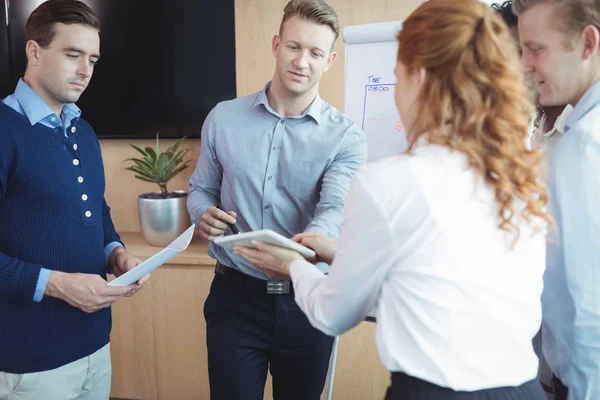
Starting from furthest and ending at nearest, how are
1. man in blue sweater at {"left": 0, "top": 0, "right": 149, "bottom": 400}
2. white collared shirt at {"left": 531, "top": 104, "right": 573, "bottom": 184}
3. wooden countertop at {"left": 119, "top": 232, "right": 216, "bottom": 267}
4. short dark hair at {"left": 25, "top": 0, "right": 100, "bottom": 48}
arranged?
wooden countertop at {"left": 119, "top": 232, "right": 216, "bottom": 267} < short dark hair at {"left": 25, "top": 0, "right": 100, "bottom": 48} < man in blue sweater at {"left": 0, "top": 0, "right": 149, "bottom": 400} < white collared shirt at {"left": 531, "top": 104, "right": 573, "bottom": 184}

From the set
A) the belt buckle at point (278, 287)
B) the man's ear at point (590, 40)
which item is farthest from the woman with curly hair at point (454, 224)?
the belt buckle at point (278, 287)

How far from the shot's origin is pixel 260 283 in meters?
1.62

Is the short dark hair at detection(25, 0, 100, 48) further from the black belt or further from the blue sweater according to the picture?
the black belt

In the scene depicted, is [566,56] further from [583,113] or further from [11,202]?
[11,202]

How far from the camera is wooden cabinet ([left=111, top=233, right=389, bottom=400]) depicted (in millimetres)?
2613

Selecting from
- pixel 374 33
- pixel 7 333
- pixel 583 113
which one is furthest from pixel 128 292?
pixel 374 33

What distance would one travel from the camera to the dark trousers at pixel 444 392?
0.89 meters

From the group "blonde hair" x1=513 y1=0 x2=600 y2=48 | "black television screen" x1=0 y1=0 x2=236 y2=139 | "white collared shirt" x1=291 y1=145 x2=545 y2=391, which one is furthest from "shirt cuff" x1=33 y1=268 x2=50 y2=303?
"black television screen" x1=0 y1=0 x2=236 y2=139

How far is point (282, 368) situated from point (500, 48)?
3.87 ft

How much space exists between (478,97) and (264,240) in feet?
1.89

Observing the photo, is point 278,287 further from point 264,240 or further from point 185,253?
point 185,253

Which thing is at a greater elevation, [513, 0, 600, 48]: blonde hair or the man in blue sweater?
[513, 0, 600, 48]: blonde hair

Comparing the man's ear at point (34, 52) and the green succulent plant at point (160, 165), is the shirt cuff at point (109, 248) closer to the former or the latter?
the man's ear at point (34, 52)

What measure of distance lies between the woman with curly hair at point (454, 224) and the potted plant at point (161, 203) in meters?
1.89
